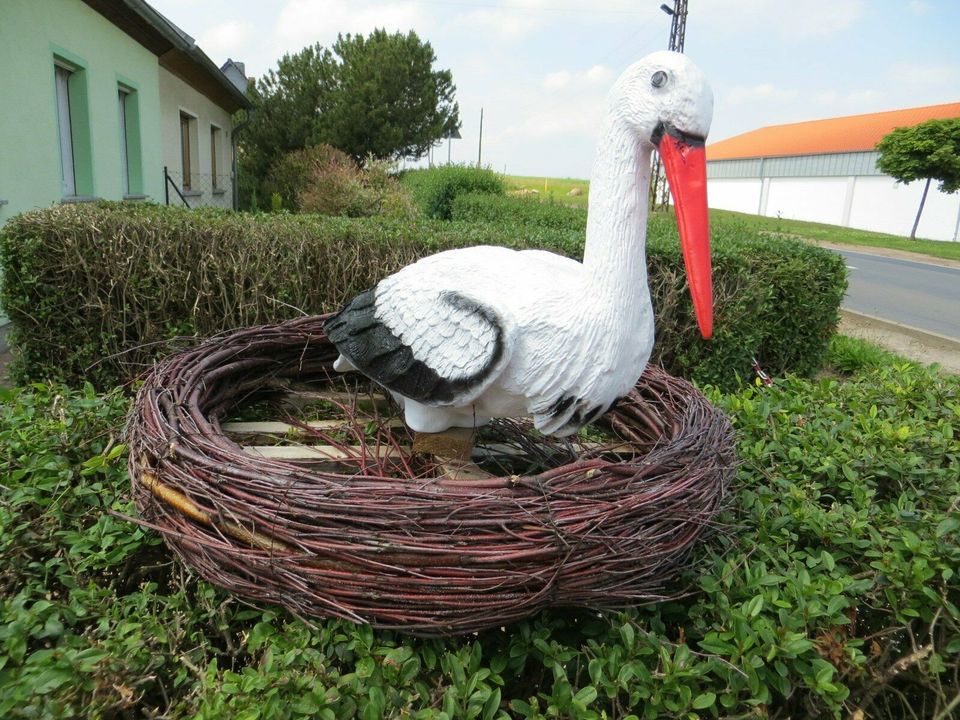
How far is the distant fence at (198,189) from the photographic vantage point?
9539 mm

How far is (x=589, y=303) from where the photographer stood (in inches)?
51.8

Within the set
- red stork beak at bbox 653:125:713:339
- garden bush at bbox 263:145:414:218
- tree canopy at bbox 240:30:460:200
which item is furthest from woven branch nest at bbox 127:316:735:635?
tree canopy at bbox 240:30:460:200

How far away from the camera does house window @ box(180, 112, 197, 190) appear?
1133cm

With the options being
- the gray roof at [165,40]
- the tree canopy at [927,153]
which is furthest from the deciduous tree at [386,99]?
the tree canopy at [927,153]

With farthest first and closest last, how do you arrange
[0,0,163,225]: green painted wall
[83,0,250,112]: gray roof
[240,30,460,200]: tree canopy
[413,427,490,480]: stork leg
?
[240,30,460,200]: tree canopy
[83,0,250,112]: gray roof
[0,0,163,225]: green painted wall
[413,427,490,480]: stork leg

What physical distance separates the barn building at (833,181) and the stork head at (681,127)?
23.1m

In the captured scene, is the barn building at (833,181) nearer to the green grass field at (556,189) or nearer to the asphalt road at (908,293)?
the green grass field at (556,189)

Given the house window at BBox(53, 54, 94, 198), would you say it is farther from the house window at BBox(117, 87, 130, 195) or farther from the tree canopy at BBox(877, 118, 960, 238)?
the tree canopy at BBox(877, 118, 960, 238)

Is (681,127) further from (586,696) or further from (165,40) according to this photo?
(165,40)

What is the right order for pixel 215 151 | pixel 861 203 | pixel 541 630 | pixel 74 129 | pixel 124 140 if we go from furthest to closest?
1. pixel 861 203
2. pixel 215 151
3. pixel 124 140
4. pixel 74 129
5. pixel 541 630

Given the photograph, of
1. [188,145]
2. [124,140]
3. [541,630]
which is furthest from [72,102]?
[541,630]

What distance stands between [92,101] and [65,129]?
46 cm

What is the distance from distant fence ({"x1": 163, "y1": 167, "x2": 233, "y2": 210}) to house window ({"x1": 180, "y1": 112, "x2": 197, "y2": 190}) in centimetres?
7

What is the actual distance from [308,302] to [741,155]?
1545 inches
